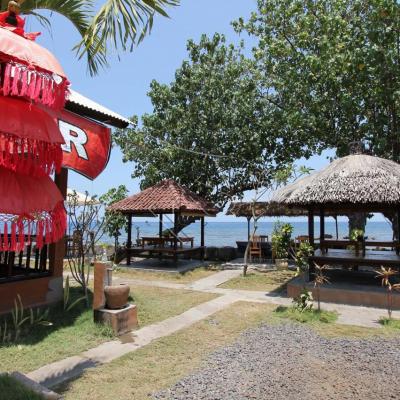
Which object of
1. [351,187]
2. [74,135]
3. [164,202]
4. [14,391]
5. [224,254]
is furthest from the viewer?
[224,254]

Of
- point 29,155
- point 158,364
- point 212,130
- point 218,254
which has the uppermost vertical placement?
point 212,130

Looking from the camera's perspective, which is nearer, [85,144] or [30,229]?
[30,229]

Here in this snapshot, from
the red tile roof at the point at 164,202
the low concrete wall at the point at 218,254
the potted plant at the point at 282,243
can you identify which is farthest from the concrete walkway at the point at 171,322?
the low concrete wall at the point at 218,254

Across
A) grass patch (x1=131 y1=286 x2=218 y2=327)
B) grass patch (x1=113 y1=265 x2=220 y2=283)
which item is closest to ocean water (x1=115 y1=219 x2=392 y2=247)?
grass patch (x1=113 y1=265 x2=220 y2=283)

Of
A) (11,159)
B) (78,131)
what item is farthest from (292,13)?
(11,159)

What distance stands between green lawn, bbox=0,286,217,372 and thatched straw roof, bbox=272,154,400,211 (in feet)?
12.7

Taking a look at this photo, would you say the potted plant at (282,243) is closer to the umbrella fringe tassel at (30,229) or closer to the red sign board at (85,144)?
the red sign board at (85,144)

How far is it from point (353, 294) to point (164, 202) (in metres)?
7.88

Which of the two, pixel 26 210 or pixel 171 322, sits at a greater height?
pixel 26 210

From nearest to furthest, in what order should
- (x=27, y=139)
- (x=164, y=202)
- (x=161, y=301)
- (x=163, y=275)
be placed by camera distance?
(x=27, y=139)
(x=161, y=301)
(x=163, y=275)
(x=164, y=202)

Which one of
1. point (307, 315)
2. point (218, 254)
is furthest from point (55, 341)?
point (218, 254)

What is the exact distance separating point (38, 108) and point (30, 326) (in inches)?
202

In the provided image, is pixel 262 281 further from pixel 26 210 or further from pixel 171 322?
pixel 26 210

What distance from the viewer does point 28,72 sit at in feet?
7.63
